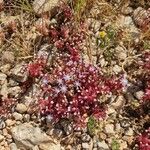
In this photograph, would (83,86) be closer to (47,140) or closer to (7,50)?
(47,140)

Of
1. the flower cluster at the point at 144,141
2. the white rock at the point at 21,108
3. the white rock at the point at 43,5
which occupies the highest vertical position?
the white rock at the point at 43,5

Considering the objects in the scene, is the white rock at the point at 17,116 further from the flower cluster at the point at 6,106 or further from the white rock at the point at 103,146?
the white rock at the point at 103,146

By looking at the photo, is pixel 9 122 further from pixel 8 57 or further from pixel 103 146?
pixel 103 146

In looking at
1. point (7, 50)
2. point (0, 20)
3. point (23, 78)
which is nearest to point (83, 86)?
point (23, 78)

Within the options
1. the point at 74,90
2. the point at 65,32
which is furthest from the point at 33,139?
the point at 65,32

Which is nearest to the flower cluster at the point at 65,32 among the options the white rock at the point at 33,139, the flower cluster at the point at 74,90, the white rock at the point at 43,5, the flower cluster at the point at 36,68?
the white rock at the point at 43,5
